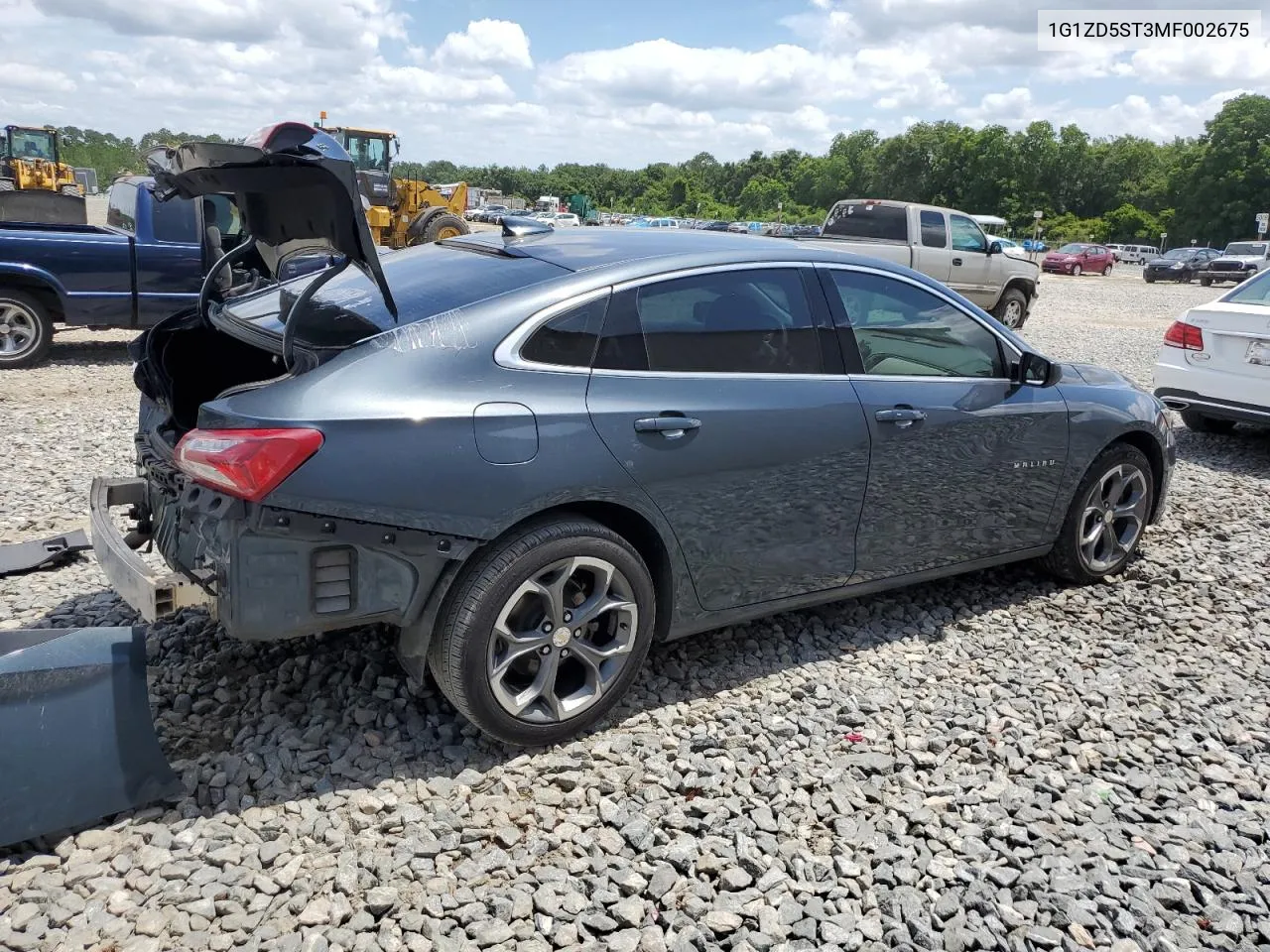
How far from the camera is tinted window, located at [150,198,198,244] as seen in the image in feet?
32.3

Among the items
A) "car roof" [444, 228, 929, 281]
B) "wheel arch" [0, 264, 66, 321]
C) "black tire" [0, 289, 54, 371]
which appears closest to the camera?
"car roof" [444, 228, 929, 281]

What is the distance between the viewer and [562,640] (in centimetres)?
329

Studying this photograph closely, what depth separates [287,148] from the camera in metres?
2.96

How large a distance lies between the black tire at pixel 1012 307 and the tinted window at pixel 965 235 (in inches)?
41.5

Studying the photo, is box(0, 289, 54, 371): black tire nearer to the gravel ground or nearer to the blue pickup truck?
the blue pickup truck

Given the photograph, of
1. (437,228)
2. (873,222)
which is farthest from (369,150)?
(873,222)

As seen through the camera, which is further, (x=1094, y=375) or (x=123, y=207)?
(x=123, y=207)

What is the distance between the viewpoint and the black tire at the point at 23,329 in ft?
31.6

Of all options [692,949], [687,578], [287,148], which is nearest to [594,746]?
[687,578]

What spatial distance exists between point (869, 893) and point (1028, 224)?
314 ft

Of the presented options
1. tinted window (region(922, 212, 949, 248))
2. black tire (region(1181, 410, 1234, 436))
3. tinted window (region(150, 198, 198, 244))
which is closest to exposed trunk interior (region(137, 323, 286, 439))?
tinted window (region(150, 198, 198, 244))

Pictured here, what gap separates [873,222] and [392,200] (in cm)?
1186

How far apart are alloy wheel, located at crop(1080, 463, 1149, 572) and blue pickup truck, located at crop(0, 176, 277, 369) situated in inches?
311

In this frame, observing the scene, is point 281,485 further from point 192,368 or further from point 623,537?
point 192,368
